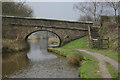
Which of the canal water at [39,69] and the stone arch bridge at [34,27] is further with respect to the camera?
the stone arch bridge at [34,27]

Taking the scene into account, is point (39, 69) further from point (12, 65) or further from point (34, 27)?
point (34, 27)

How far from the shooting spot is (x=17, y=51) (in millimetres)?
19125

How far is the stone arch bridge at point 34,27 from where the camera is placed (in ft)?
63.9

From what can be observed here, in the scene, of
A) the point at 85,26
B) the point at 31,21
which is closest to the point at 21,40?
the point at 31,21

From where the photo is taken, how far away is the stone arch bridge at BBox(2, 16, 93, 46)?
19.5m

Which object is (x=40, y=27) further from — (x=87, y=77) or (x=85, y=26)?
(x=87, y=77)

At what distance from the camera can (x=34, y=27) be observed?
19.9 meters

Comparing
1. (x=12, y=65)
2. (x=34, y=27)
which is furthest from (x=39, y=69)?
(x=34, y=27)

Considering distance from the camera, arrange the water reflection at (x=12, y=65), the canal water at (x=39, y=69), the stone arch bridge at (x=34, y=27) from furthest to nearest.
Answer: the stone arch bridge at (x=34, y=27)
the water reflection at (x=12, y=65)
the canal water at (x=39, y=69)

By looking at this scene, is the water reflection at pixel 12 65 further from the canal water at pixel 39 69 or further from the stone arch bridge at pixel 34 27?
the stone arch bridge at pixel 34 27

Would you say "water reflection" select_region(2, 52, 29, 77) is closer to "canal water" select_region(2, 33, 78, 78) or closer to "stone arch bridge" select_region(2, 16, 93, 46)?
"canal water" select_region(2, 33, 78, 78)

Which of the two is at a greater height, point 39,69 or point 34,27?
point 34,27

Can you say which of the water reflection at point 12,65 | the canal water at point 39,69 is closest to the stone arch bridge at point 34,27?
the water reflection at point 12,65

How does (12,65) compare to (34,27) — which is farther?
(34,27)
